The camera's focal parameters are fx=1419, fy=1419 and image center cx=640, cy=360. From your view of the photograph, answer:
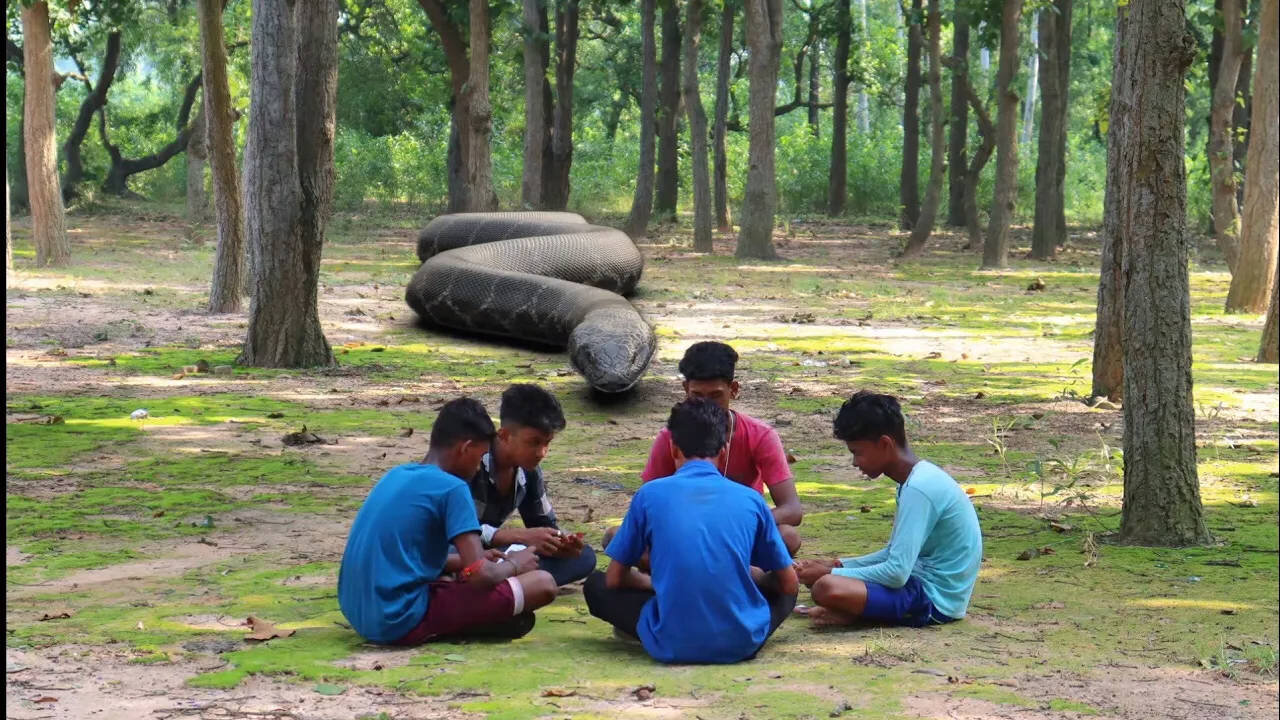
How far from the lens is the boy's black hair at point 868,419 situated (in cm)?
530

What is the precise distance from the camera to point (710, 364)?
234 inches

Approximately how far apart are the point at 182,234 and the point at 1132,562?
2284cm

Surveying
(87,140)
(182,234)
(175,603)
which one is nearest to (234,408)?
(175,603)

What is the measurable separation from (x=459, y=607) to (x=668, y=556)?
0.84 metres

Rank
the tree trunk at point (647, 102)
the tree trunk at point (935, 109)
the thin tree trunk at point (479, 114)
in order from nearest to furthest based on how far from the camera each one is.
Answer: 1. the tree trunk at point (935, 109)
2. the thin tree trunk at point (479, 114)
3. the tree trunk at point (647, 102)

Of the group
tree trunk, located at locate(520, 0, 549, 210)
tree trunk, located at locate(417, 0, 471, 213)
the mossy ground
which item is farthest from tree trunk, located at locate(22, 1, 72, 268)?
Answer: tree trunk, located at locate(520, 0, 549, 210)

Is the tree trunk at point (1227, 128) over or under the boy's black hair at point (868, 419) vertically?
over

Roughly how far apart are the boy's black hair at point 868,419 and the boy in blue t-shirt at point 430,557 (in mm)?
1330

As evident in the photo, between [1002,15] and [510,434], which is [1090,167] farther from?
[510,434]

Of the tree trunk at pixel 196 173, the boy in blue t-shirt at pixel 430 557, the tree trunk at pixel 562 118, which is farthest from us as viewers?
the tree trunk at pixel 562 118

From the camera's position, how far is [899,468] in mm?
5430

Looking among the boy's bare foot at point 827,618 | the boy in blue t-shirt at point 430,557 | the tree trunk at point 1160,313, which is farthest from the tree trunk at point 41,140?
the boy's bare foot at point 827,618

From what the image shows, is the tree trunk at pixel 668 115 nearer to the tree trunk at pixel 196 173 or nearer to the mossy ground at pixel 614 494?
the tree trunk at pixel 196 173

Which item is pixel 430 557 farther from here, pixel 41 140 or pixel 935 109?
pixel 935 109
